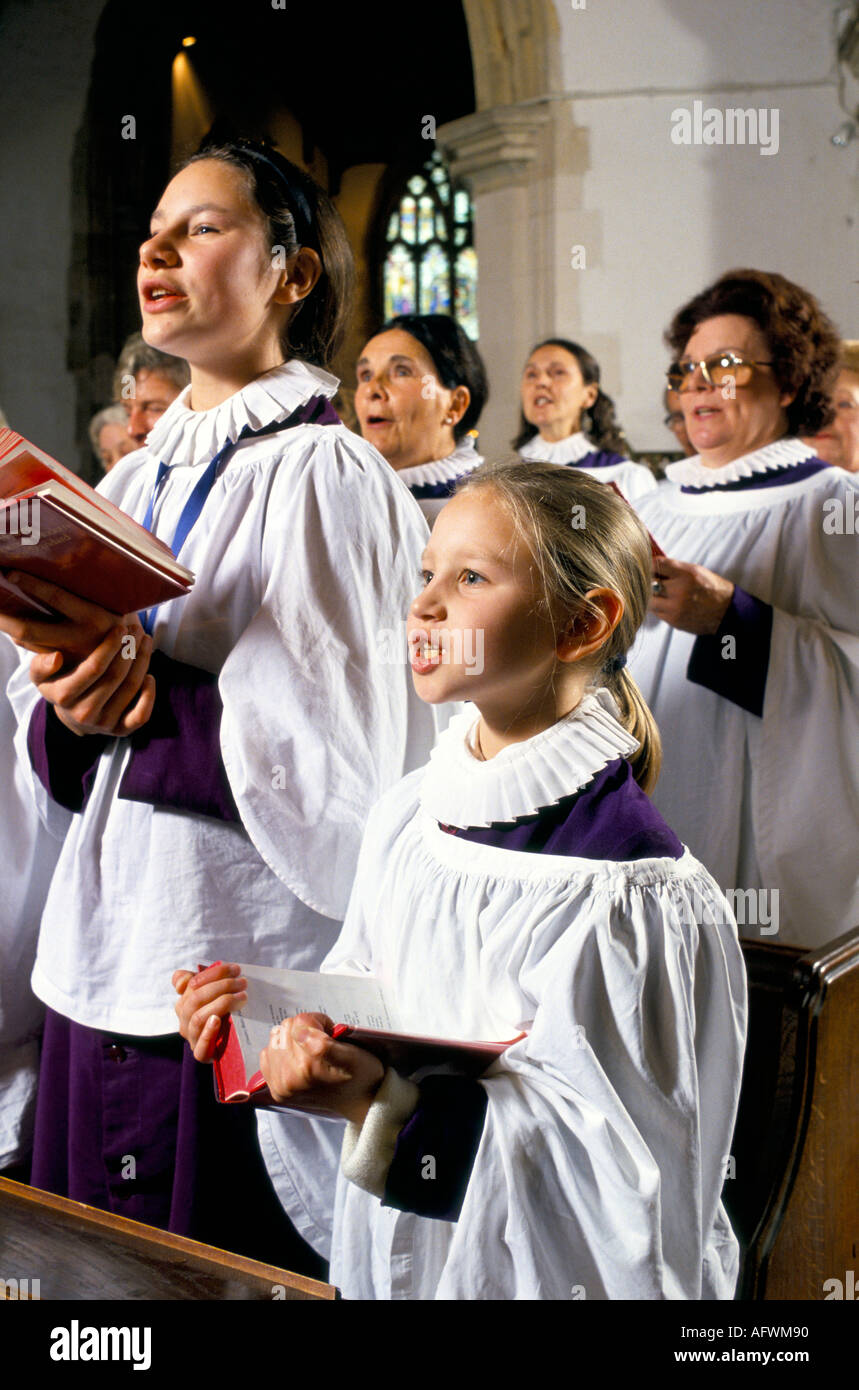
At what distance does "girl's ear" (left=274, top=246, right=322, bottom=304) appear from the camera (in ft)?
8.30

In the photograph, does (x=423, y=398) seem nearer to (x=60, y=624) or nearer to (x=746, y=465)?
(x=746, y=465)

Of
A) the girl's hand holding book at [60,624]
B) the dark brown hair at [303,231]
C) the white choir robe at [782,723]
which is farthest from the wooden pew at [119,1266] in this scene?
the dark brown hair at [303,231]

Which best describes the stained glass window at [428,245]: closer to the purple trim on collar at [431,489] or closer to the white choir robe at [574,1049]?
the purple trim on collar at [431,489]

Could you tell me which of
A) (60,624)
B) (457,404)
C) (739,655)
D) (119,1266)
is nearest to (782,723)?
(739,655)

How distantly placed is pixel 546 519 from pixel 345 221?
99cm

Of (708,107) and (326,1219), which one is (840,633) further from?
(326,1219)

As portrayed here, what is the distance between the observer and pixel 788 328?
2.71m

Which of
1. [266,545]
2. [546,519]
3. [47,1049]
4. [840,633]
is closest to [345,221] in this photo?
[266,545]

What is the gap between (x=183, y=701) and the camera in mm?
2396

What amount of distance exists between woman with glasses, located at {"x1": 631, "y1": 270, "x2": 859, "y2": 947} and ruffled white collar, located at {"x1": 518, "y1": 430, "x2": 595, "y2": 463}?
0.75 feet

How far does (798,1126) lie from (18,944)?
1531 mm

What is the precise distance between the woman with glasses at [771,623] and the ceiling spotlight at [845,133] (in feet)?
0.89

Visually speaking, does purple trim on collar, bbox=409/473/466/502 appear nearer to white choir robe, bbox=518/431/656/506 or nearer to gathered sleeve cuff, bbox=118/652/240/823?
white choir robe, bbox=518/431/656/506

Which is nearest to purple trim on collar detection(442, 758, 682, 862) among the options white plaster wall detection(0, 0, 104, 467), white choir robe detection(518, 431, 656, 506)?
white choir robe detection(518, 431, 656, 506)
